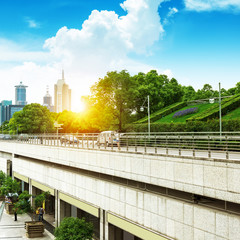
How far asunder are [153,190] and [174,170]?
242 cm

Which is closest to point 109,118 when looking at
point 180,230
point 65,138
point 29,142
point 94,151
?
point 29,142

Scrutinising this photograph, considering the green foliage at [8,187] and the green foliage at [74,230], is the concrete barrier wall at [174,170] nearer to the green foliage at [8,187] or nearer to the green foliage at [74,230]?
the green foliage at [74,230]

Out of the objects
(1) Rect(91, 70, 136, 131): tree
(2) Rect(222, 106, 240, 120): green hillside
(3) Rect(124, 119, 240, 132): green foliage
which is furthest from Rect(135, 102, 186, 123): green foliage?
(3) Rect(124, 119, 240, 132): green foliage

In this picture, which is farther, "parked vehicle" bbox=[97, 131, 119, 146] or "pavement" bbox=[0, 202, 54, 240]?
"pavement" bbox=[0, 202, 54, 240]

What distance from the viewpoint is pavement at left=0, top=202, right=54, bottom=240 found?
25.0 meters

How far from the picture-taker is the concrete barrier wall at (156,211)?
11281mm

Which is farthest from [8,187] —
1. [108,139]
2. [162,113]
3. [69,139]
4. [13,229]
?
[162,113]

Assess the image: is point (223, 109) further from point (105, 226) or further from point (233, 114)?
point (105, 226)

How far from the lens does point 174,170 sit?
524 inches

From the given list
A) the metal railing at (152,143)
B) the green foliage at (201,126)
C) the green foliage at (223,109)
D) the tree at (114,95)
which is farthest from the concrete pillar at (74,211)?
the tree at (114,95)

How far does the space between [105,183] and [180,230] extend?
266 inches


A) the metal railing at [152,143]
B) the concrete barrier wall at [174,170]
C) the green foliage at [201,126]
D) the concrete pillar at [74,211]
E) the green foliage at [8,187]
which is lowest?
Result: the concrete pillar at [74,211]

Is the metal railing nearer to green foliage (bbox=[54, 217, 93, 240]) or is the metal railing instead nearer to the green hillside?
green foliage (bbox=[54, 217, 93, 240])

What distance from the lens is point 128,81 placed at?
4653 cm
